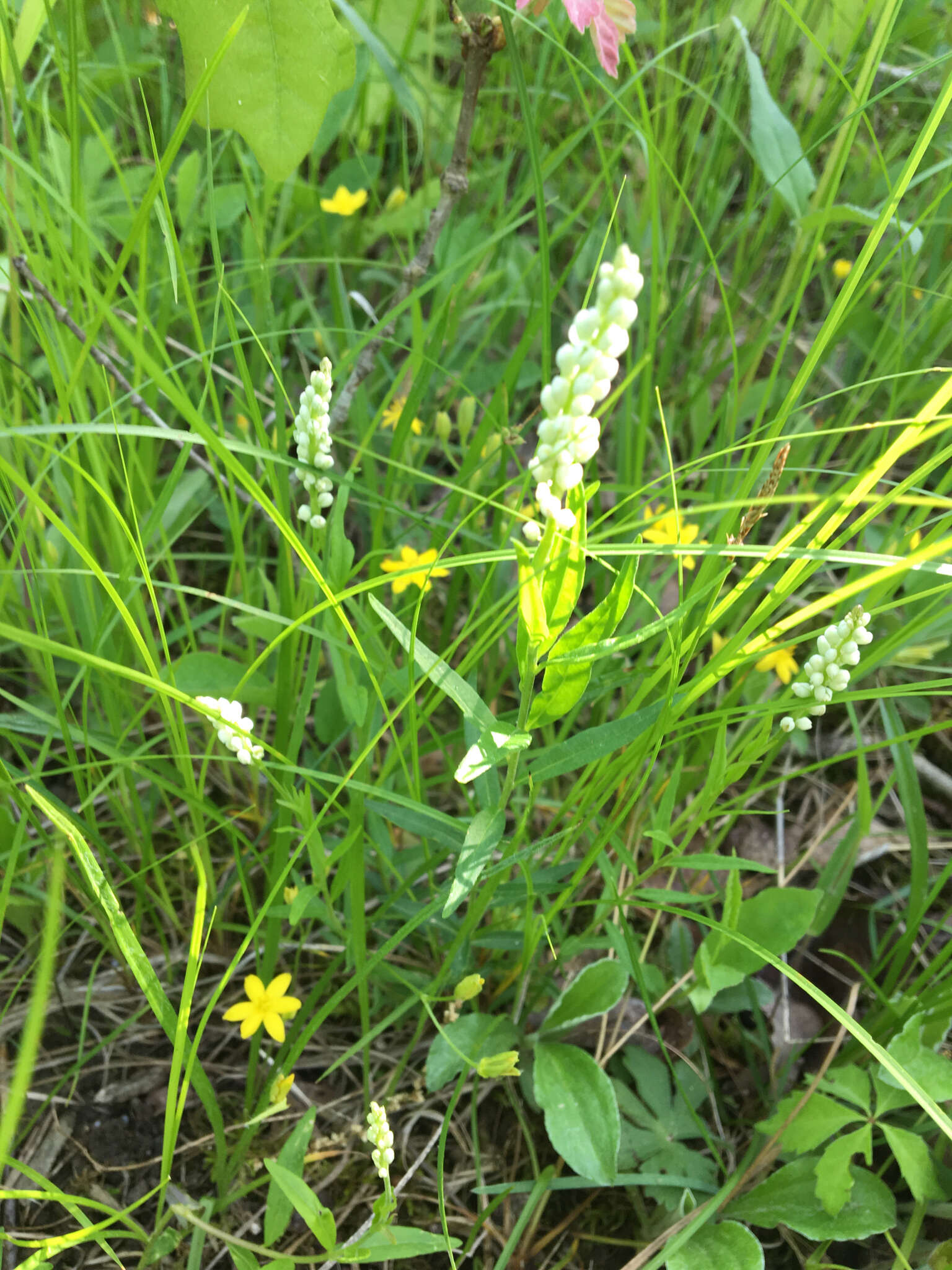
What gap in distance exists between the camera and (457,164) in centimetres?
120

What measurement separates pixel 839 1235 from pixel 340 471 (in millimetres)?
1278

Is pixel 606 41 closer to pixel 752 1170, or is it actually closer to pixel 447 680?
pixel 447 680

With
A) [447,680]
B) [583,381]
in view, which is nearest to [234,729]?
[447,680]

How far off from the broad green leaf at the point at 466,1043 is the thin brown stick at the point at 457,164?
802 millimetres

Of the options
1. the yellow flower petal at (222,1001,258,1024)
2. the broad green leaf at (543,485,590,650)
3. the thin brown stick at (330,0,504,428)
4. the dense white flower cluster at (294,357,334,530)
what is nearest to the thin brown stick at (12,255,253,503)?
the dense white flower cluster at (294,357,334,530)

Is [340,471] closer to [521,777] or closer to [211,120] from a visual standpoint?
[211,120]

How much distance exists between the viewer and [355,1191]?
1.09 m

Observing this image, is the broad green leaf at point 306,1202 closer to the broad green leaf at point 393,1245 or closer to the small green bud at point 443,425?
the broad green leaf at point 393,1245

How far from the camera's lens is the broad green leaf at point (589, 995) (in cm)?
106

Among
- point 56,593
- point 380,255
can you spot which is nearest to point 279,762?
point 56,593

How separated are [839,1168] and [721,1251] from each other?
0.53 feet

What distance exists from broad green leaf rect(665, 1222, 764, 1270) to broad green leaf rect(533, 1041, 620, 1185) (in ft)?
0.39

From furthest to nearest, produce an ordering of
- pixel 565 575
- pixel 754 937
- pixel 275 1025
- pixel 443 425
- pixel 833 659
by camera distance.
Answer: pixel 443 425, pixel 754 937, pixel 275 1025, pixel 833 659, pixel 565 575

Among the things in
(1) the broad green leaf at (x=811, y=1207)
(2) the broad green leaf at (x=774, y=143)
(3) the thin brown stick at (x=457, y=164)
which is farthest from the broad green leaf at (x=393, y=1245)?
(2) the broad green leaf at (x=774, y=143)
